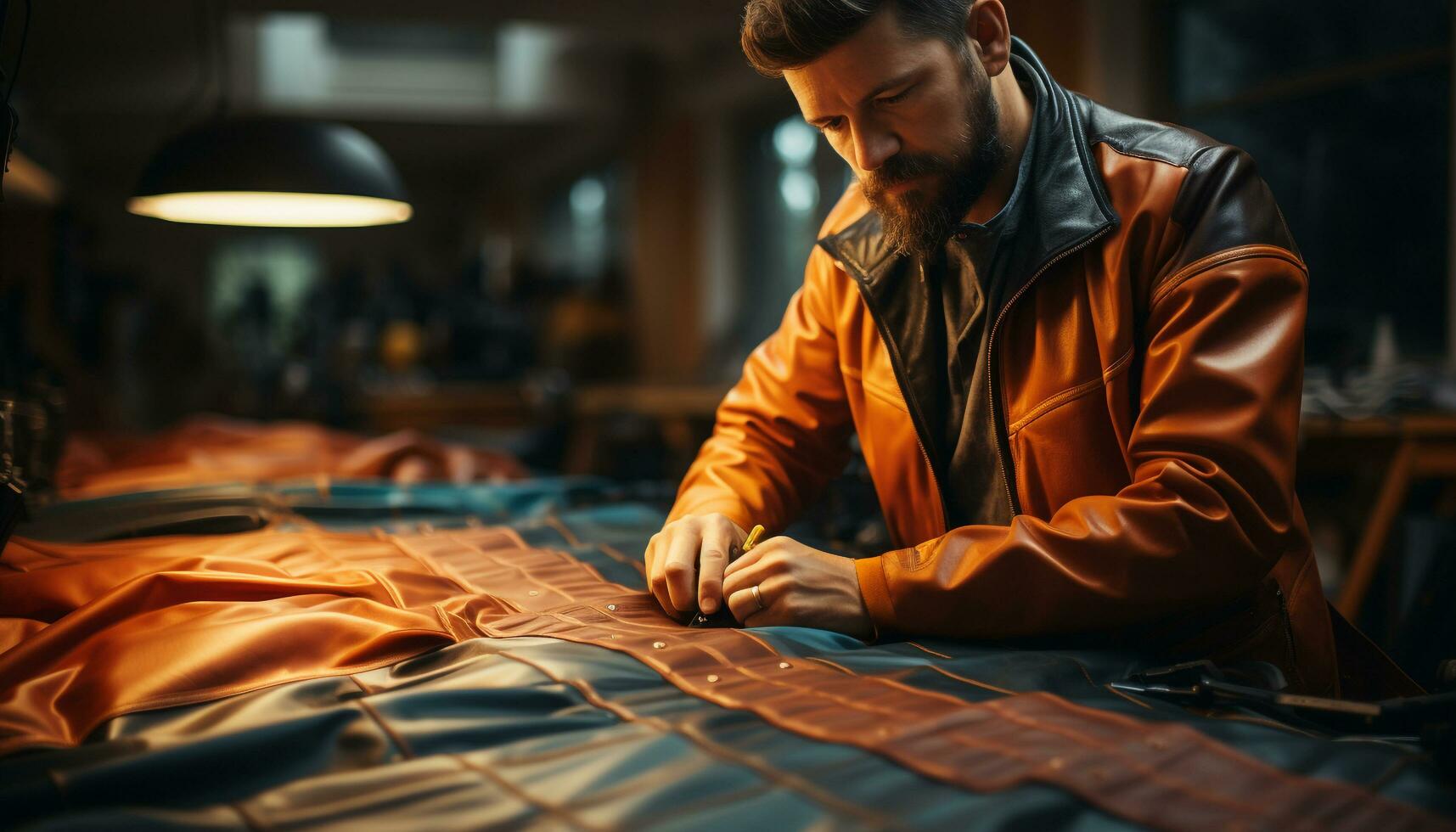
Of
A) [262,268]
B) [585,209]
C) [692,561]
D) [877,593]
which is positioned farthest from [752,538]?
[262,268]

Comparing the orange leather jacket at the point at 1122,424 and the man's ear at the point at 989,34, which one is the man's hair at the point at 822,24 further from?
the orange leather jacket at the point at 1122,424

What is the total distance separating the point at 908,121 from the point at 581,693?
0.77m

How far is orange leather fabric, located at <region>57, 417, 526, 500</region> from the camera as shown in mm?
2287

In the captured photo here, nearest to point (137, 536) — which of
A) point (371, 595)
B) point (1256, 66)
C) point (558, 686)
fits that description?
point (371, 595)

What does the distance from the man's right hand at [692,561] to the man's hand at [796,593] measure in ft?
0.11

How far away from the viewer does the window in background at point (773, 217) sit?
6.49m

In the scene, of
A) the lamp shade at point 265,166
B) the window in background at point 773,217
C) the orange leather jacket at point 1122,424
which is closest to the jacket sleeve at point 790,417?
the orange leather jacket at point 1122,424

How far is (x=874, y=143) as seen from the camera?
1.29 metres

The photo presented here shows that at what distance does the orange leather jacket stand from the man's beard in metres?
0.06

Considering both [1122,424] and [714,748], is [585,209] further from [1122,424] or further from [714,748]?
[714,748]

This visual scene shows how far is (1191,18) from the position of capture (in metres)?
4.16

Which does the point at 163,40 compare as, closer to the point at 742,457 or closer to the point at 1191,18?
the point at 1191,18

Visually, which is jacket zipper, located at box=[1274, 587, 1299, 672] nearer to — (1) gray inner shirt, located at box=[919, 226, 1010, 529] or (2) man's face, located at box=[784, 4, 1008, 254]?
(1) gray inner shirt, located at box=[919, 226, 1010, 529]

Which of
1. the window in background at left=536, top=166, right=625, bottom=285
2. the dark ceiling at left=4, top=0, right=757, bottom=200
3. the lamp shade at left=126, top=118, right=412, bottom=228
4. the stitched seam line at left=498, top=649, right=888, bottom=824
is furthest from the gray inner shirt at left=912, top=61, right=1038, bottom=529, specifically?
the window in background at left=536, top=166, right=625, bottom=285
